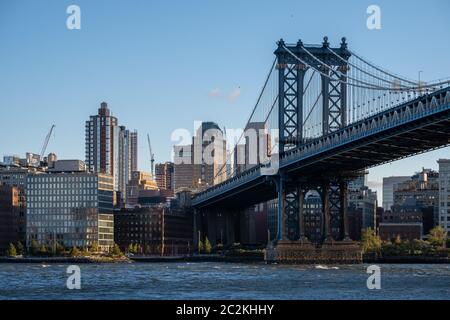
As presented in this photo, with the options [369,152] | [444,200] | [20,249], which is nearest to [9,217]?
[20,249]

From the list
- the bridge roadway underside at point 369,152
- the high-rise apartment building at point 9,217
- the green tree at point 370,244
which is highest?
the bridge roadway underside at point 369,152

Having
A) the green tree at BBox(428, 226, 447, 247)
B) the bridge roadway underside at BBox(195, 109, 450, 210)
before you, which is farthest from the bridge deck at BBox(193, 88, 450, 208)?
the green tree at BBox(428, 226, 447, 247)

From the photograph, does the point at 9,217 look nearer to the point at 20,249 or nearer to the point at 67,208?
the point at 20,249

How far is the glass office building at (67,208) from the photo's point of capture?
550 ft

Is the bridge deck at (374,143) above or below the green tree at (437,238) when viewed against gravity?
above

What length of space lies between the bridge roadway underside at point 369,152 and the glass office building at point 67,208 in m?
39.2

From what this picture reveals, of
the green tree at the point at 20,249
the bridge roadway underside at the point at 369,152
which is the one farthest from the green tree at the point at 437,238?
the green tree at the point at 20,249

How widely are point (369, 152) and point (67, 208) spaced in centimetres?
8507

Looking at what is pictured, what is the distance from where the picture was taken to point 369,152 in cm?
9194

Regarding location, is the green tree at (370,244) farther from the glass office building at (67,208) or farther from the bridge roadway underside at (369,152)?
the glass office building at (67,208)
